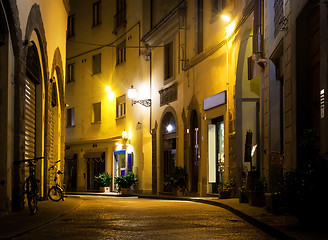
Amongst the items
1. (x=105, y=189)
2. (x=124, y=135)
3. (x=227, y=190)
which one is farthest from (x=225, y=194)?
(x=105, y=189)

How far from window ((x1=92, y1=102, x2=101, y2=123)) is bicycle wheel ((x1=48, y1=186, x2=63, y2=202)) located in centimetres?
2012

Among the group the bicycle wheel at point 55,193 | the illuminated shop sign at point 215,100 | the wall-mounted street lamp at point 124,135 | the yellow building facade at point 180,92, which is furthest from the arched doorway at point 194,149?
the wall-mounted street lamp at point 124,135

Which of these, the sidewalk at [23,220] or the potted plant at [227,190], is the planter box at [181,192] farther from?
the sidewalk at [23,220]

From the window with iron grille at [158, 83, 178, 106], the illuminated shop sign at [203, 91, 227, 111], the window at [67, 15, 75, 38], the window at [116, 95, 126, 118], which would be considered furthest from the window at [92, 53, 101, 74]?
the illuminated shop sign at [203, 91, 227, 111]

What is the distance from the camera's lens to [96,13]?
3862 cm

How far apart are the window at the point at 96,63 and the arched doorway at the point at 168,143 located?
10.6 metres

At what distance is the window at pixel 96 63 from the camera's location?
3822 cm

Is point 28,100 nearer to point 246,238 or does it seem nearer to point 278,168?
point 278,168

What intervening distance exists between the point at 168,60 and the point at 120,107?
24.7ft

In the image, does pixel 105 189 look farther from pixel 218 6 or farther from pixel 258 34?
pixel 258 34

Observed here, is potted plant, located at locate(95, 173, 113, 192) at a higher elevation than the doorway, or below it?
below

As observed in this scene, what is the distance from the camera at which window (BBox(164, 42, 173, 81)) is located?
93.6ft

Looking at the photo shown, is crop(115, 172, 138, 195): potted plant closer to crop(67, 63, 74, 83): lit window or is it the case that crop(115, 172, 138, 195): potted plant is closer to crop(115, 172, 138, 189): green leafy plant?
crop(115, 172, 138, 189): green leafy plant

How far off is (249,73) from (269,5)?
443 centimetres
